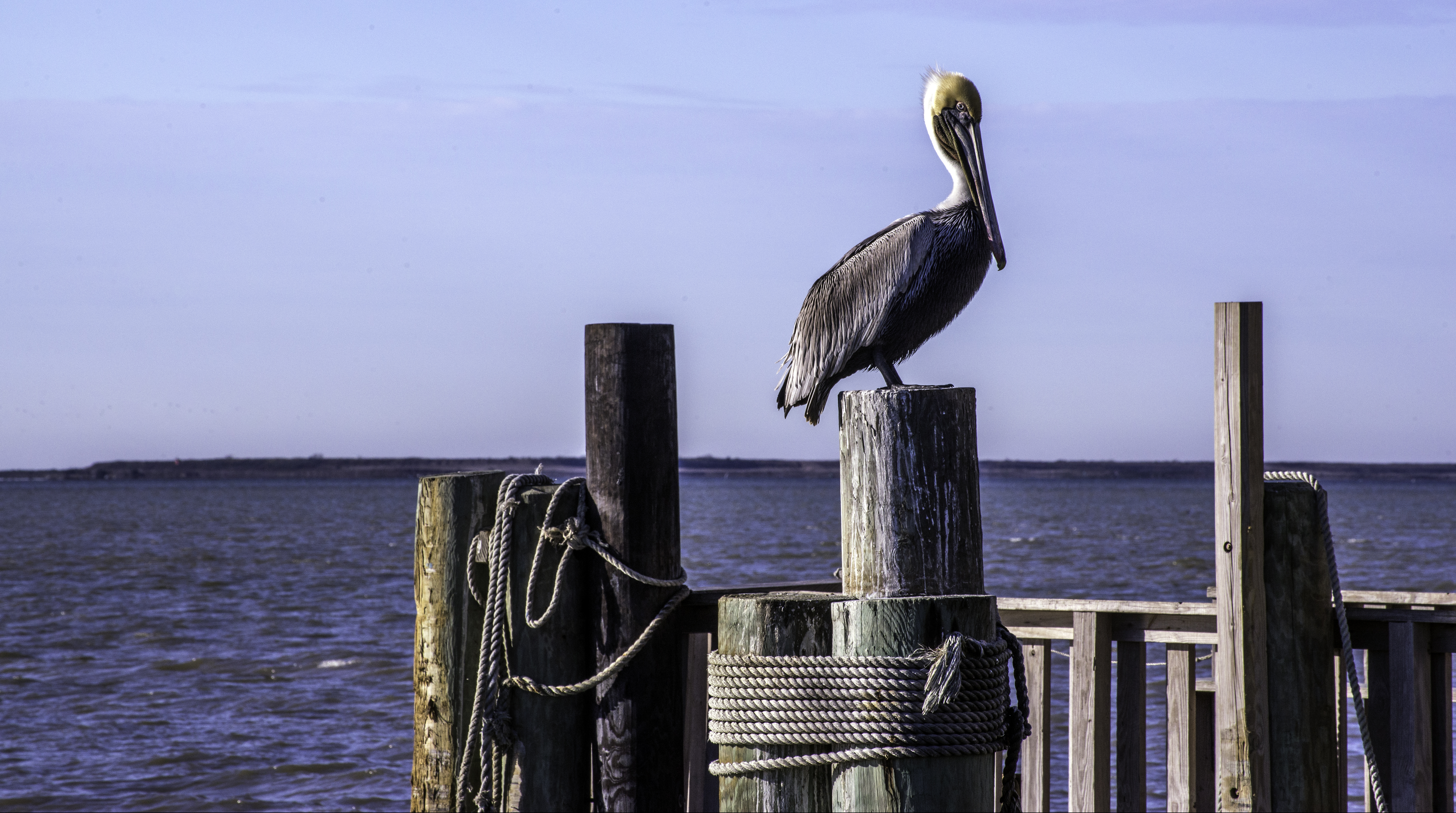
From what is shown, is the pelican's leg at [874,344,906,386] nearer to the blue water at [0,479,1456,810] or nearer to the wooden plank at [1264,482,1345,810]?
the wooden plank at [1264,482,1345,810]

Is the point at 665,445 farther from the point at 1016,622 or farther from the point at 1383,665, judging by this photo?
the point at 1383,665

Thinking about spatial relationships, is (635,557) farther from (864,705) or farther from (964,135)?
(964,135)

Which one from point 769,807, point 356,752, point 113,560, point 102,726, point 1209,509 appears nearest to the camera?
point 769,807

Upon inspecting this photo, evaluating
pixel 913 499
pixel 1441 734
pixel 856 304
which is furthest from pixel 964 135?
pixel 1441 734

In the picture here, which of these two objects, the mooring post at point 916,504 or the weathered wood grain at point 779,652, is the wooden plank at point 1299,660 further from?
the weathered wood grain at point 779,652

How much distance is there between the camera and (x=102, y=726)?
12.4 m

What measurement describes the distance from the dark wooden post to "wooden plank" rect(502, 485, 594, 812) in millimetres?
54

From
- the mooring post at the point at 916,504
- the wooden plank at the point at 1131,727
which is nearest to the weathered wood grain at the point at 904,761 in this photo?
the mooring post at the point at 916,504

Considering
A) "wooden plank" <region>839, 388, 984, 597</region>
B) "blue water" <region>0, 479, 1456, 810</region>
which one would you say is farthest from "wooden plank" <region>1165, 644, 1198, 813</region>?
"blue water" <region>0, 479, 1456, 810</region>

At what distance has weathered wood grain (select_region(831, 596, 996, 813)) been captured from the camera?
249cm

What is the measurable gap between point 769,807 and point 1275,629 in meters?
1.84

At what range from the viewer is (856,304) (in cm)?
456

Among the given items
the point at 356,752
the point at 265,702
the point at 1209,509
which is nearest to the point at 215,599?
the point at 265,702

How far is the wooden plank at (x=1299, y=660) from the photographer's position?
145 inches
